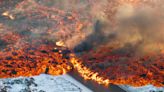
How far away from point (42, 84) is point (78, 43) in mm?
15786

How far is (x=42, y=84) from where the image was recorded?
182 feet

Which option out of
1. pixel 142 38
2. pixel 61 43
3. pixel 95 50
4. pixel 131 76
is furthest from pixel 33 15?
pixel 131 76

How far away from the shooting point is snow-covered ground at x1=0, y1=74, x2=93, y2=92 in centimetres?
5324

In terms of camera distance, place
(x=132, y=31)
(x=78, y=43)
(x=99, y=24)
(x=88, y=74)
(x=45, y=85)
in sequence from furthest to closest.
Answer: (x=99, y=24), (x=132, y=31), (x=78, y=43), (x=88, y=74), (x=45, y=85)

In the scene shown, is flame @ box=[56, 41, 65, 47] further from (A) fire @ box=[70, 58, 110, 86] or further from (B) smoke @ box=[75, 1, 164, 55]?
(A) fire @ box=[70, 58, 110, 86]

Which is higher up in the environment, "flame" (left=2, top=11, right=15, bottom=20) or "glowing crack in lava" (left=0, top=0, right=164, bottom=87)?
"flame" (left=2, top=11, right=15, bottom=20)

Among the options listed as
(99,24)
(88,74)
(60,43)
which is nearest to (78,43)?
(60,43)

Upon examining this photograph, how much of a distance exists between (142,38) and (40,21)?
2197 cm

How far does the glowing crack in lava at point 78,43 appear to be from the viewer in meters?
59.4

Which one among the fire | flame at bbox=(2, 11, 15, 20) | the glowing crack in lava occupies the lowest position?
the fire

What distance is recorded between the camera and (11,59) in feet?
204

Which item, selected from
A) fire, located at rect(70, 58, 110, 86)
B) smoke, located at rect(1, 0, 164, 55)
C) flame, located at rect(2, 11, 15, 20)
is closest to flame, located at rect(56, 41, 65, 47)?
smoke, located at rect(1, 0, 164, 55)

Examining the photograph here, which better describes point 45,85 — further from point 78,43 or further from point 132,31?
point 132,31

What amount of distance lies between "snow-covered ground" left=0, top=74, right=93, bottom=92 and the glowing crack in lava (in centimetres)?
194
